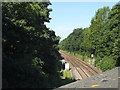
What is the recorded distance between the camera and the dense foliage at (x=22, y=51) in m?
8.19

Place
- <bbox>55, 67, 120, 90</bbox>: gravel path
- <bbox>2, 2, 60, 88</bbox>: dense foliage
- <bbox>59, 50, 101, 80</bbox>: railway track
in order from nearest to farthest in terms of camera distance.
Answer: <bbox>55, 67, 120, 90</bbox>: gravel path
<bbox>2, 2, 60, 88</bbox>: dense foliage
<bbox>59, 50, 101, 80</bbox>: railway track

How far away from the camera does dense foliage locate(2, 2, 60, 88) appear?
819 centimetres

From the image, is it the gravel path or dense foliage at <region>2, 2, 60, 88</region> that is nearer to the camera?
the gravel path

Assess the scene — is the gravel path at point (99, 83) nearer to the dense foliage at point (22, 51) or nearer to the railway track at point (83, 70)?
the dense foliage at point (22, 51)

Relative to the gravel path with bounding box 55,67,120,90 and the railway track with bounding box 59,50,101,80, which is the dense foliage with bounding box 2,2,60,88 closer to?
the gravel path with bounding box 55,67,120,90

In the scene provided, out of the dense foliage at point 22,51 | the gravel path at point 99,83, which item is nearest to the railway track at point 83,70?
the dense foliage at point 22,51

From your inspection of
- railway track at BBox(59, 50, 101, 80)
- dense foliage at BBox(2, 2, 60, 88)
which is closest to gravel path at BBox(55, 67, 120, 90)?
dense foliage at BBox(2, 2, 60, 88)

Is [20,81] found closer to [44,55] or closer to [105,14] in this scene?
[44,55]

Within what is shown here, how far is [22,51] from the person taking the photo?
37.2 feet

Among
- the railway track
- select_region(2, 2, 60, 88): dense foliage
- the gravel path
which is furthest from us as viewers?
the railway track

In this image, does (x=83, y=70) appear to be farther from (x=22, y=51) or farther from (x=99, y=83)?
(x=99, y=83)

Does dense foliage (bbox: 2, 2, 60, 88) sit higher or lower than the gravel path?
higher

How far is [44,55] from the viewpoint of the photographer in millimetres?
A: 15289

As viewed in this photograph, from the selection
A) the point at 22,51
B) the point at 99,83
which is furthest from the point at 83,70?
the point at 99,83
